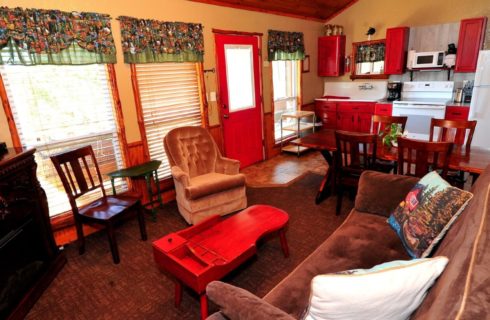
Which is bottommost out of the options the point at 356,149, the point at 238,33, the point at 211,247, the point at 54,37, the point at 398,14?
the point at 211,247

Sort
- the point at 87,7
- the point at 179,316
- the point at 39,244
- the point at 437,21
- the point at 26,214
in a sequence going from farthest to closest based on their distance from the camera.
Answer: the point at 437,21
the point at 87,7
the point at 39,244
the point at 26,214
the point at 179,316

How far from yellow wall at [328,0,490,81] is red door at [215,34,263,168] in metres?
2.45

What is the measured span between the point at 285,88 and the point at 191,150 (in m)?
2.92

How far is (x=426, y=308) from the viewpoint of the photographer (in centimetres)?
97

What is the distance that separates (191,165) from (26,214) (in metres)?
1.65

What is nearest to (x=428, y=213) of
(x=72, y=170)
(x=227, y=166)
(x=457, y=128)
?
(x=457, y=128)

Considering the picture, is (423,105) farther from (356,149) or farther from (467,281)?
(467,281)

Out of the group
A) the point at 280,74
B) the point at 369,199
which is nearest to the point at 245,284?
the point at 369,199

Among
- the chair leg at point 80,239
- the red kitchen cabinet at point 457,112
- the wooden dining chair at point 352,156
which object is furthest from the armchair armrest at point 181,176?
the red kitchen cabinet at point 457,112

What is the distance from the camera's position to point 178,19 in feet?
11.9

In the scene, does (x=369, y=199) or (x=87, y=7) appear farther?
(x=87, y=7)

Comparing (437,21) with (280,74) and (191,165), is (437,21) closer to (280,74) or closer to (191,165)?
(280,74)

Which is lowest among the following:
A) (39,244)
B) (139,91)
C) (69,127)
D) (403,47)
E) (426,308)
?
(39,244)

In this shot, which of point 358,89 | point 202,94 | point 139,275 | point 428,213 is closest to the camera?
point 428,213
